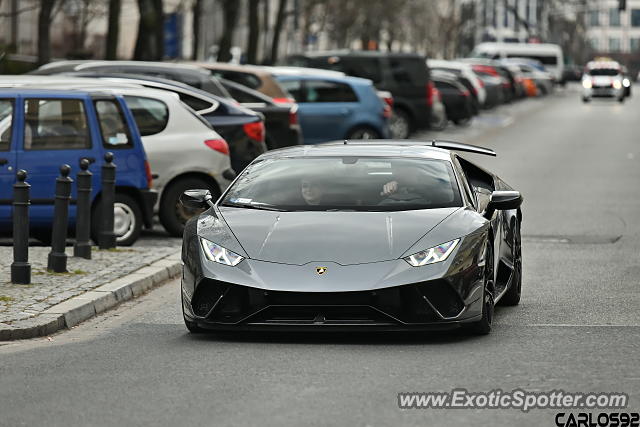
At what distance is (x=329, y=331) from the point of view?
9.63m

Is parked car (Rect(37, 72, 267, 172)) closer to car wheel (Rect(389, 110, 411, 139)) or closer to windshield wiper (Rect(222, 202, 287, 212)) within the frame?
windshield wiper (Rect(222, 202, 287, 212))

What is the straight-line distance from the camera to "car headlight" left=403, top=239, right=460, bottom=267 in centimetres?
960

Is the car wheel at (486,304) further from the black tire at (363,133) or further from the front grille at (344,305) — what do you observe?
the black tire at (363,133)

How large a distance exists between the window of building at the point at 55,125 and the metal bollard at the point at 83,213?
3.75 ft

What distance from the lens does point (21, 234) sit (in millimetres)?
12375

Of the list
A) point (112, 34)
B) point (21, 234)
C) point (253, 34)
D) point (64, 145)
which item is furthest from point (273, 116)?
point (253, 34)

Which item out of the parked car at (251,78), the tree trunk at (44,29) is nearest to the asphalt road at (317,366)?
the parked car at (251,78)

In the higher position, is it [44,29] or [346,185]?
[346,185]

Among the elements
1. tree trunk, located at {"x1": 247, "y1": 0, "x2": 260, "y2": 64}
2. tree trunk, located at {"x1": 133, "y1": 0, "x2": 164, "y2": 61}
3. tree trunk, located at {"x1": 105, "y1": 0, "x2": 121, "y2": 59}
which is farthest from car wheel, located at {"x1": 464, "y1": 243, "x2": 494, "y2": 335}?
tree trunk, located at {"x1": 247, "y1": 0, "x2": 260, "y2": 64}

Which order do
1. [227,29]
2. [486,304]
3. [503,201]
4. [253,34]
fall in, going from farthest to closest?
[253,34], [227,29], [503,201], [486,304]

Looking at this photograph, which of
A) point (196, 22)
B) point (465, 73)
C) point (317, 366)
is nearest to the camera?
point (317, 366)

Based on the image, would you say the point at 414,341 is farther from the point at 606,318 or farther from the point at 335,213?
the point at 606,318

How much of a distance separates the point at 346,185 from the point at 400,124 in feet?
86.6

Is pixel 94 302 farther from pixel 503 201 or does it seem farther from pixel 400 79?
pixel 400 79
